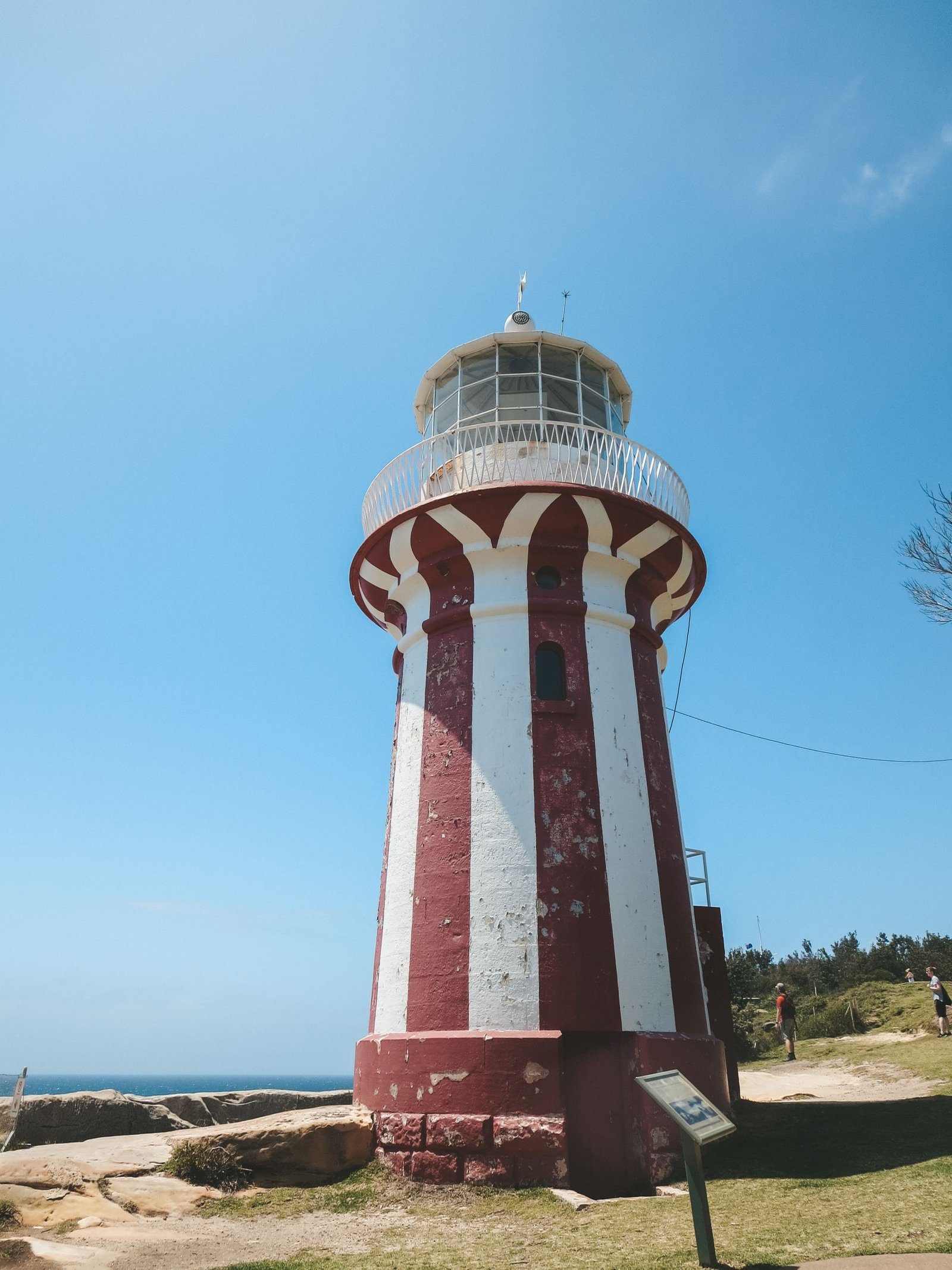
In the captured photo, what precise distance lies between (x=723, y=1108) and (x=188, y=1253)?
5.94m

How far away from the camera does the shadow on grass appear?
7.95m

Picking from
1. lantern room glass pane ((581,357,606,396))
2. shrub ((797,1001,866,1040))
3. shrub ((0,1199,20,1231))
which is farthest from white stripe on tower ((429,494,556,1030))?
shrub ((797,1001,866,1040))

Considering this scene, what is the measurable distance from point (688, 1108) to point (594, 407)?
1010cm

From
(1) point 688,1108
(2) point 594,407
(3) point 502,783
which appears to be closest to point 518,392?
(2) point 594,407

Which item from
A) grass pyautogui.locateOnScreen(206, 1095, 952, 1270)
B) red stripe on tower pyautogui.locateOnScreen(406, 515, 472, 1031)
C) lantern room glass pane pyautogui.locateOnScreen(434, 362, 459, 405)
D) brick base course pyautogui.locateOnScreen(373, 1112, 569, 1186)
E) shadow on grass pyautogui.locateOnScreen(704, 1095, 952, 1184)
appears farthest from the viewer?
lantern room glass pane pyautogui.locateOnScreen(434, 362, 459, 405)

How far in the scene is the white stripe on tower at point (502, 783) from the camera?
9.20m

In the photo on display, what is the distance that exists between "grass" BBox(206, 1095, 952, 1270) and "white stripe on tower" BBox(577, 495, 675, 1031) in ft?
5.70

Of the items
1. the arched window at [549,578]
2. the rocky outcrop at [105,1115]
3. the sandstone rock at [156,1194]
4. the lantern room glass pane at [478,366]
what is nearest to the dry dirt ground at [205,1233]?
the sandstone rock at [156,1194]

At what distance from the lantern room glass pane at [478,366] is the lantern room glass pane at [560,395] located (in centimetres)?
81

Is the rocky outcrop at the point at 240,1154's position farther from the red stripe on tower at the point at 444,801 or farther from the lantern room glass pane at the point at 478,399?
the lantern room glass pane at the point at 478,399

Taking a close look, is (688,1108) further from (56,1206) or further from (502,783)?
(56,1206)

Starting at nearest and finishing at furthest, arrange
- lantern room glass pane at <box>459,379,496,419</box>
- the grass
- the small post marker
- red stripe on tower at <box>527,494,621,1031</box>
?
the small post marker → the grass → red stripe on tower at <box>527,494,621,1031</box> → lantern room glass pane at <box>459,379,496,419</box>

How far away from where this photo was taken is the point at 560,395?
525 inches

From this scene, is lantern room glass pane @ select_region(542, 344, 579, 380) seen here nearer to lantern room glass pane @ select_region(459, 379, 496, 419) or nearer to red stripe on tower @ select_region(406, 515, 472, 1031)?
lantern room glass pane @ select_region(459, 379, 496, 419)
